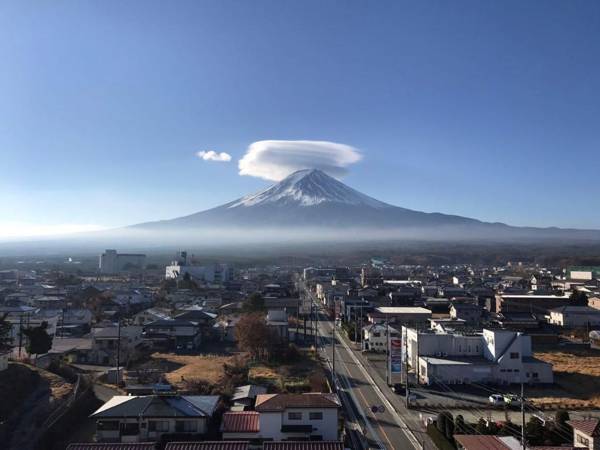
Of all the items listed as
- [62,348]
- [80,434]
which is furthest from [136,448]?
[62,348]

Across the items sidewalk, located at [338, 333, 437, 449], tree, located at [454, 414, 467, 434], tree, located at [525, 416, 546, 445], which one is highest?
tree, located at [525, 416, 546, 445]

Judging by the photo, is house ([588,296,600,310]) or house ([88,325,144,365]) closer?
house ([88,325,144,365])

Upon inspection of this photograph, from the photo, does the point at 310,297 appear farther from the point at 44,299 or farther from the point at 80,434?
the point at 80,434

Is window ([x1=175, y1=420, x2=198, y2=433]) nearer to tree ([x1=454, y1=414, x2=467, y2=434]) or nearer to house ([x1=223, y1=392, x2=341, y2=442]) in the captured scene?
house ([x1=223, y1=392, x2=341, y2=442])

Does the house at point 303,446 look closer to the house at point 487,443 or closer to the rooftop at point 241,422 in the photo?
the rooftop at point 241,422

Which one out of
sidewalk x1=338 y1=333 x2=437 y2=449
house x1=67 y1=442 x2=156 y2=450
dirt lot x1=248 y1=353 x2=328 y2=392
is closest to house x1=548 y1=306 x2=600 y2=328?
sidewalk x1=338 y1=333 x2=437 y2=449

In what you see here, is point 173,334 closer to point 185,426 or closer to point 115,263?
point 185,426
